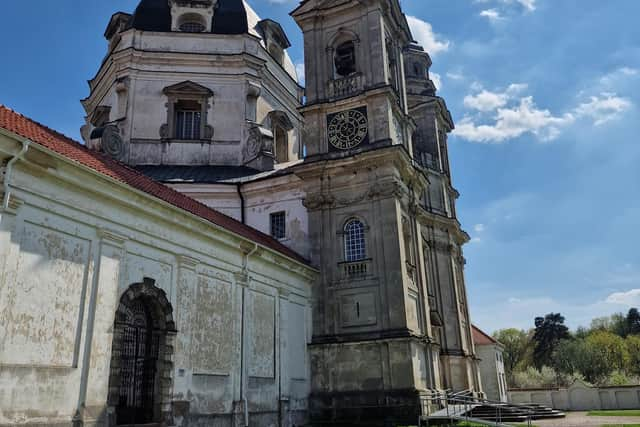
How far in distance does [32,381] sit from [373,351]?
422 inches

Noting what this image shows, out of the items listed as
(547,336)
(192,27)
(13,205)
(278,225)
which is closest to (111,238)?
(13,205)

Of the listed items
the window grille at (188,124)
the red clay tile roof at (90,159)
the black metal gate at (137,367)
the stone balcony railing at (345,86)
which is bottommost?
the black metal gate at (137,367)

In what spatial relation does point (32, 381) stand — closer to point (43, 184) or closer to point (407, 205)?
point (43, 184)

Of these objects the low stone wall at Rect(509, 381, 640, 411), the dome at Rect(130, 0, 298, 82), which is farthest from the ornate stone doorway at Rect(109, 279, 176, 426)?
the low stone wall at Rect(509, 381, 640, 411)

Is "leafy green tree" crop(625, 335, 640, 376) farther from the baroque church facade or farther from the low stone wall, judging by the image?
the baroque church facade

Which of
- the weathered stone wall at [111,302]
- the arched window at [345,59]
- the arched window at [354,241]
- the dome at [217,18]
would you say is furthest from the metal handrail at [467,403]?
the dome at [217,18]

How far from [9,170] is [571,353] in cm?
6293

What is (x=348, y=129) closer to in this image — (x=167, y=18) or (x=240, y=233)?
(x=240, y=233)

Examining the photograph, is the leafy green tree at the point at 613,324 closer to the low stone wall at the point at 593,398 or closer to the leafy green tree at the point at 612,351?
the leafy green tree at the point at 612,351

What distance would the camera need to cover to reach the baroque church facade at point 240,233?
429 inches

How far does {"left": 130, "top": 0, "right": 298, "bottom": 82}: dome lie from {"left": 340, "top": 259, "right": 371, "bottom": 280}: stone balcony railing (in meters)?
14.2

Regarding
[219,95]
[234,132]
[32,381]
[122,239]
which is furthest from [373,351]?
[219,95]

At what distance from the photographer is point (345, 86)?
2189 centimetres

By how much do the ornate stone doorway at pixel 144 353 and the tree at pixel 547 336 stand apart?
68.6m
